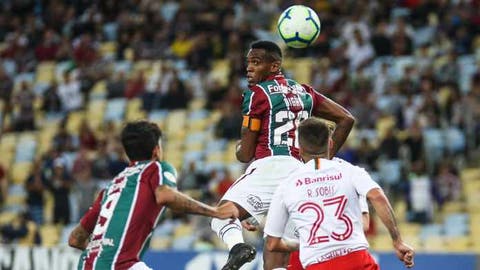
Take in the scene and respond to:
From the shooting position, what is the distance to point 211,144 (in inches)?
899

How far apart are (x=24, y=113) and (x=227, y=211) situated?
1681 centimetres

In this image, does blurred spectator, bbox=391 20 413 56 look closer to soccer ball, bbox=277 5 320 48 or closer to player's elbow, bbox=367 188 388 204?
soccer ball, bbox=277 5 320 48

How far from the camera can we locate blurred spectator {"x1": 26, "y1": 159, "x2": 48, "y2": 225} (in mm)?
22484

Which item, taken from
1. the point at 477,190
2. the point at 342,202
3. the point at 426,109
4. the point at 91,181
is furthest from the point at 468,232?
the point at 342,202

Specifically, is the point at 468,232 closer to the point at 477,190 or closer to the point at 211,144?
the point at 477,190

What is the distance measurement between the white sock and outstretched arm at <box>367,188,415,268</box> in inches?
74.7

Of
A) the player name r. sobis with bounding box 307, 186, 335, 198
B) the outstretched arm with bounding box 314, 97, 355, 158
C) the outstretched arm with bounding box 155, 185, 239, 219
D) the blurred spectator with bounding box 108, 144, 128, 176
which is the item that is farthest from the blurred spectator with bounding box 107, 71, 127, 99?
the player name r. sobis with bounding box 307, 186, 335, 198

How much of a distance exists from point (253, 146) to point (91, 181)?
1197 centimetres

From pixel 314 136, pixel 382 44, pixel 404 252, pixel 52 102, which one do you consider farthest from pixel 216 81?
pixel 404 252

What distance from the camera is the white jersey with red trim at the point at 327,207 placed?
8492mm

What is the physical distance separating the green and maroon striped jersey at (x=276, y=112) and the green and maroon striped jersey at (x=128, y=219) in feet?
5.58

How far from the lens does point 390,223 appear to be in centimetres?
834

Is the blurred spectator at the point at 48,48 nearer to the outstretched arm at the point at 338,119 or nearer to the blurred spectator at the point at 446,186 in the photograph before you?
the blurred spectator at the point at 446,186

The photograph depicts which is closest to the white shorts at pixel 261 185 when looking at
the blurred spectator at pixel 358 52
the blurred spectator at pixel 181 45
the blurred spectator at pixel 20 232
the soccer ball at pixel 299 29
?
the soccer ball at pixel 299 29
